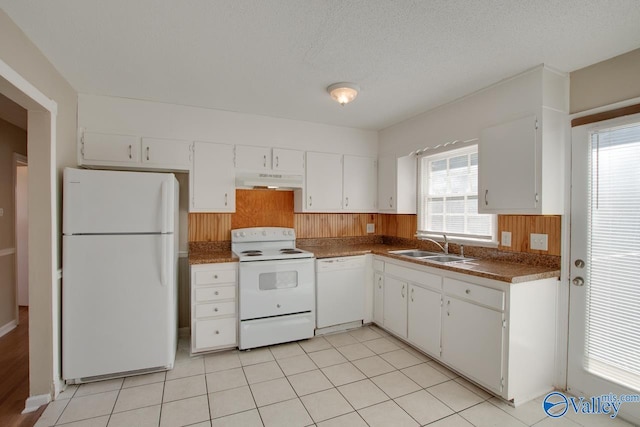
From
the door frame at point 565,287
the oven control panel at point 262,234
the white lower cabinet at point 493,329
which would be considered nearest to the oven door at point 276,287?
the oven control panel at point 262,234

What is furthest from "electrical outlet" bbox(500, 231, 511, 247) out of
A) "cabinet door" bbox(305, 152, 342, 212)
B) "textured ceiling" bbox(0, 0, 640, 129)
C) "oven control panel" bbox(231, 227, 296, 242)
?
"oven control panel" bbox(231, 227, 296, 242)

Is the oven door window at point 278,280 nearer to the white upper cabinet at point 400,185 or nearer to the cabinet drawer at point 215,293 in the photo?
the cabinet drawer at point 215,293

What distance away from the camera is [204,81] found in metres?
2.43

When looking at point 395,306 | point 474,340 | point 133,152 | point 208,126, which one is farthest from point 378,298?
point 133,152

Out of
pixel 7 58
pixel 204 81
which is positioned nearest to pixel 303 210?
pixel 204 81

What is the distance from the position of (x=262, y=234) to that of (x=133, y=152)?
1.50 meters

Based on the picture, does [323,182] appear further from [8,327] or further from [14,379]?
[8,327]

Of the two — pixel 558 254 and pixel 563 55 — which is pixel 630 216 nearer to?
pixel 558 254

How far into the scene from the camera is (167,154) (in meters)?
2.91

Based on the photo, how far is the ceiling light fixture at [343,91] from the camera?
7.98 feet

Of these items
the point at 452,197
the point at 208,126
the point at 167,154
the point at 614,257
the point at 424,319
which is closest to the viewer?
the point at 614,257

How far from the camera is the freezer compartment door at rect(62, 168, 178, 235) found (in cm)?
222

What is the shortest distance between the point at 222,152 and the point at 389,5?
84.0 inches

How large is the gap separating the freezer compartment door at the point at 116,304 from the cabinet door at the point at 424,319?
2148 millimetres
